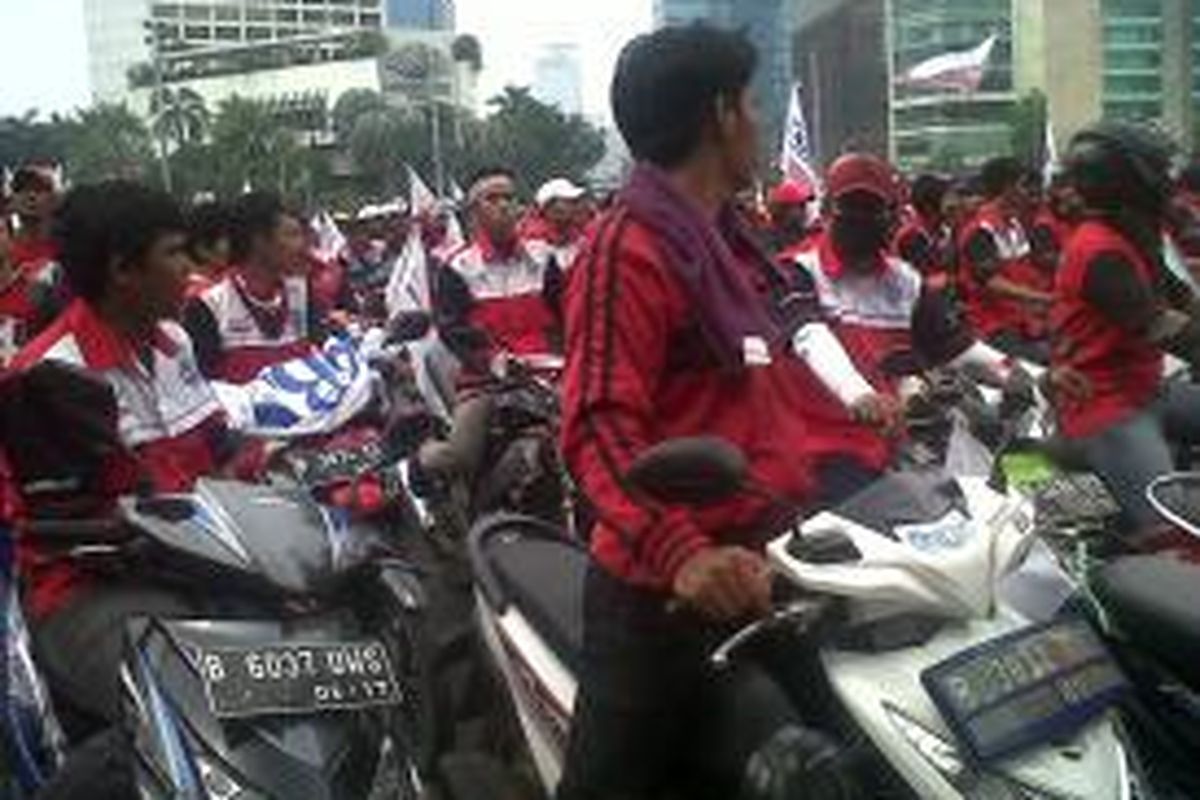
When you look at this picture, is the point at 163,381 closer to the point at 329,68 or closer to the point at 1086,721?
the point at 1086,721

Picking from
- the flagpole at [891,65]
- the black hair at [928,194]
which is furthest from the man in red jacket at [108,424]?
the flagpole at [891,65]

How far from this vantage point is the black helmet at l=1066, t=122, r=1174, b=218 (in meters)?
5.48

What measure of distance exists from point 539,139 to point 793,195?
76.2m

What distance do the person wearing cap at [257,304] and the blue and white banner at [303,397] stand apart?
1521 millimetres

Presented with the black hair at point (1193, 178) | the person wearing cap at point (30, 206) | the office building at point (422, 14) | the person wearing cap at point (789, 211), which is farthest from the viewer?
the office building at point (422, 14)

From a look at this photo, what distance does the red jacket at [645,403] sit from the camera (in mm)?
3166

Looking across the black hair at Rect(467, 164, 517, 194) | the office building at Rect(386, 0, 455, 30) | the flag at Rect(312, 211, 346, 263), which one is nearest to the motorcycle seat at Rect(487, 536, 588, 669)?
the black hair at Rect(467, 164, 517, 194)

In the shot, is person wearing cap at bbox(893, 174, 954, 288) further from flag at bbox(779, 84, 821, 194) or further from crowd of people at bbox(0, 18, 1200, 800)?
crowd of people at bbox(0, 18, 1200, 800)

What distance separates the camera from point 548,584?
4145mm

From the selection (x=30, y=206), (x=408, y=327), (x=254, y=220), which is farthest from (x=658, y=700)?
(x=30, y=206)

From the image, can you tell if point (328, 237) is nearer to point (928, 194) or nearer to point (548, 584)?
point (928, 194)

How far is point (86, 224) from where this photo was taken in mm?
4676

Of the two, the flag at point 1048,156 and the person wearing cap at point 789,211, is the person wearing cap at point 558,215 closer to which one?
the person wearing cap at point 789,211

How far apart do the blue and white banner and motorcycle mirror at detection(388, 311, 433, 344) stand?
195 cm
